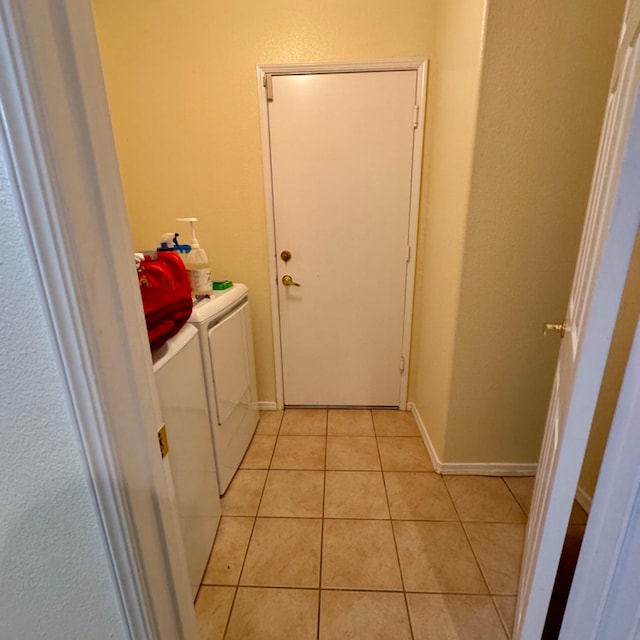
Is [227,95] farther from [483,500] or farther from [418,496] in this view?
[483,500]

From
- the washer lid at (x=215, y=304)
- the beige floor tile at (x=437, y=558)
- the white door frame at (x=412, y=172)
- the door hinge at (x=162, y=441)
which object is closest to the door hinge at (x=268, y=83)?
the white door frame at (x=412, y=172)

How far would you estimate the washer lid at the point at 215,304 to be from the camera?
132cm

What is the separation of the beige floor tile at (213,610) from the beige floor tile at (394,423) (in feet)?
3.80

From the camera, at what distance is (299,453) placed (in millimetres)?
1906

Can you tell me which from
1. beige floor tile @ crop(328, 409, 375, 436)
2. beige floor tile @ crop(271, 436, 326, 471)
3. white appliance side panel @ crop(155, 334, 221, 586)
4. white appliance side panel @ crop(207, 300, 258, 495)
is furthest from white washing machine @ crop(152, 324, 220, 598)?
beige floor tile @ crop(328, 409, 375, 436)

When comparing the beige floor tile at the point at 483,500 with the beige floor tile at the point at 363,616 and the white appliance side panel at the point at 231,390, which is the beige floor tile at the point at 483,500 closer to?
the beige floor tile at the point at 363,616

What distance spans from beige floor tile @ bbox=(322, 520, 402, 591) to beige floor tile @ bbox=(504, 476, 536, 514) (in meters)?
0.65

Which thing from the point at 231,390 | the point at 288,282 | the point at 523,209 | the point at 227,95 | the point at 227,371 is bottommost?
the point at 231,390

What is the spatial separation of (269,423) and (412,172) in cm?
178

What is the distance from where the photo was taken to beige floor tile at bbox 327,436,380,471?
5.90 feet

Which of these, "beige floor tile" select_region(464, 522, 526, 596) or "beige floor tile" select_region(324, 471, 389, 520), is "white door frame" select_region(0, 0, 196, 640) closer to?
"beige floor tile" select_region(324, 471, 389, 520)

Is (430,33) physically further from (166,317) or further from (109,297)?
(109,297)

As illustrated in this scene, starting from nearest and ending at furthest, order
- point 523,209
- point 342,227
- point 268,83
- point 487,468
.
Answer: point 523,209, point 487,468, point 268,83, point 342,227

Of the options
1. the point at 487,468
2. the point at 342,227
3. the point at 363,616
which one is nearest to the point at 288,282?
the point at 342,227
